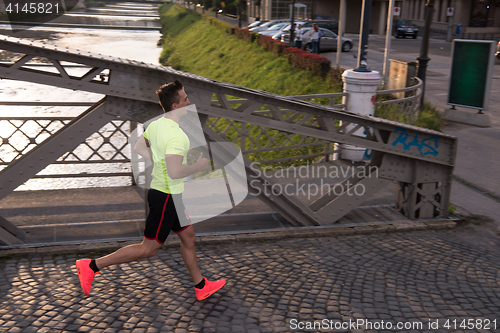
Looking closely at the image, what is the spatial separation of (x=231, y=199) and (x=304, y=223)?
1.52m

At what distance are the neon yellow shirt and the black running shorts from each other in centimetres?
6

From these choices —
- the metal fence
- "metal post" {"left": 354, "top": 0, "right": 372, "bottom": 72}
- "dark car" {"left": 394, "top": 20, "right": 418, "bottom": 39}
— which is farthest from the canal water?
"dark car" {"left": 394, "top": 20, "right": 418, "bottom": 39}

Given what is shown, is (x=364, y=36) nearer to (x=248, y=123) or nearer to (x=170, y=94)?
(x=248, y=123)

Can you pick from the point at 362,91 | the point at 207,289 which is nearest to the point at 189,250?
the point at 207,289

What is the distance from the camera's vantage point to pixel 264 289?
181 inches

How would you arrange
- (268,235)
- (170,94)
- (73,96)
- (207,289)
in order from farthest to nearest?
(73,96), (268,235), (207,289), (170,94)

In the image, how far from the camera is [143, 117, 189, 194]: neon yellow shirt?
4016mm

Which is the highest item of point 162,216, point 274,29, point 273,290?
point 274,29

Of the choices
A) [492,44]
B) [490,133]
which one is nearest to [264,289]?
[490,133]

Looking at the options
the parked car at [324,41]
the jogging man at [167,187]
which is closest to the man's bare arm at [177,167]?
the jogging man at [167,187]

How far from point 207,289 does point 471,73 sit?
9965 millimetres

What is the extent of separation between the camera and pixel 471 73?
39.1 feet

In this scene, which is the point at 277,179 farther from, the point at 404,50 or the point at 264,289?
the point at 404,50

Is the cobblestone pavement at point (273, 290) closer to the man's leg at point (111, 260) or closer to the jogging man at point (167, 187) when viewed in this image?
the man's leg at point (111, 260)
